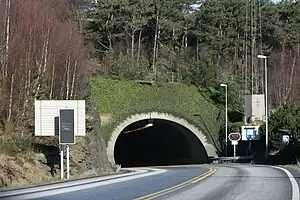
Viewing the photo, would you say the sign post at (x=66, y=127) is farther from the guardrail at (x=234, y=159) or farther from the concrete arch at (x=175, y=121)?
the guardrail at (x=234, y=159)

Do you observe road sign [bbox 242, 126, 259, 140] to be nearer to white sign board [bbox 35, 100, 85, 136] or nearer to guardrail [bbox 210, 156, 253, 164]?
guardrail [bbox 210, 156, 253, 164]

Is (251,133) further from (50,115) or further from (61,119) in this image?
(61,119)

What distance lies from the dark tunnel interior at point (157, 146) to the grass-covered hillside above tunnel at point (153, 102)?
80.6 inches

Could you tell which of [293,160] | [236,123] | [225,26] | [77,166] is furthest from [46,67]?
[225,26]

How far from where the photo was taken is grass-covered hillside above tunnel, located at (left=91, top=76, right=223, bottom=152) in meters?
55.7

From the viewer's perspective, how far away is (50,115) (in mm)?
28844

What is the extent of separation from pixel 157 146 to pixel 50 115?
40199mm

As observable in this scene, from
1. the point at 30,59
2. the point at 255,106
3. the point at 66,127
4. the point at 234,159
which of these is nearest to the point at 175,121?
the point at 255,106

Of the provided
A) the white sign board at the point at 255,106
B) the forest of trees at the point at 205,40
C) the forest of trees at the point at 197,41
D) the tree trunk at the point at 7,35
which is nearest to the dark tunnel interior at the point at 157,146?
the forest of trees at the point at 197,41

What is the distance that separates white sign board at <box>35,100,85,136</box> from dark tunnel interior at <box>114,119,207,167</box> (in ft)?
104

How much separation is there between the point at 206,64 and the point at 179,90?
318 inches

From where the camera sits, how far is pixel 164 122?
61.9 m

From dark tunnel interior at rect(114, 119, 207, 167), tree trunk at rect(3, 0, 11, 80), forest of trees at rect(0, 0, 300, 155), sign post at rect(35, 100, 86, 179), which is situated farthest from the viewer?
forest of trees at rect(0, 0, 300, 155)

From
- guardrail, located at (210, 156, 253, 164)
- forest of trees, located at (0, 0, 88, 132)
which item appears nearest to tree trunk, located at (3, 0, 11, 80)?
forest of trees, located at (0, 0, 88, 132)
